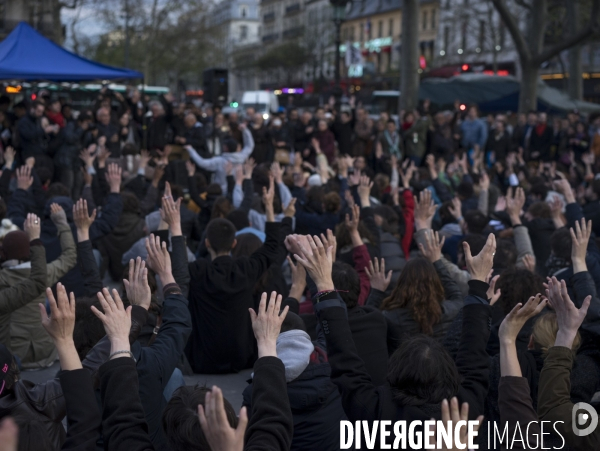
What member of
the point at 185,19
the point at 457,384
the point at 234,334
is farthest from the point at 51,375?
the point at 185,19

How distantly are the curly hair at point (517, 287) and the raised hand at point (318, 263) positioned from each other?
1772 millimetres

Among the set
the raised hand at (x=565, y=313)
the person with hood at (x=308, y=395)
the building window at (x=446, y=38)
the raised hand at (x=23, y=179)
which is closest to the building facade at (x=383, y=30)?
the building window at (x=446, y=38)

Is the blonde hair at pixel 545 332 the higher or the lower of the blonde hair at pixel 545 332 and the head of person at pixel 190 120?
the lower

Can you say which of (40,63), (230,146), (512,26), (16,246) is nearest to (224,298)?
(16,246)

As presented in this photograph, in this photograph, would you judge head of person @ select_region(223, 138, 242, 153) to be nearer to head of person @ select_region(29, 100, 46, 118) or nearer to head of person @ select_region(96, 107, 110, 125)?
head of person @ select_region(96, 107, 110, 125)

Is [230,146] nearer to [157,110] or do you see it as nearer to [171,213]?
[157,110]

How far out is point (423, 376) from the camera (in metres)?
3.04

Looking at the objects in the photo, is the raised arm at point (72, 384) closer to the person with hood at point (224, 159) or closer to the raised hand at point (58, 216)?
the raised hand at point (58, 216)

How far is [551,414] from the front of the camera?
3.18 metres

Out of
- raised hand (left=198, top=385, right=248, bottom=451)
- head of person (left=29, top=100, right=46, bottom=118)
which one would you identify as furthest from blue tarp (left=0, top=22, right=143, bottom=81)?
raised hand (left=198, top=385, right=248, bottom=451)

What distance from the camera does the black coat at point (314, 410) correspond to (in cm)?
350

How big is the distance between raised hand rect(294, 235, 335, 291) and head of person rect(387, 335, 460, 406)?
1.53 ft

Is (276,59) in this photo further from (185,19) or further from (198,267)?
(198,267)

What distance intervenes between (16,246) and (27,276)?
9.9 inches
